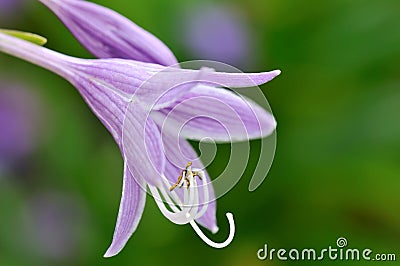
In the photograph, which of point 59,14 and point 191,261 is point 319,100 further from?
point 59,14

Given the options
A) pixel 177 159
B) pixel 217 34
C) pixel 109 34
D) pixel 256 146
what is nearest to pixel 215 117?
pixel 177 159

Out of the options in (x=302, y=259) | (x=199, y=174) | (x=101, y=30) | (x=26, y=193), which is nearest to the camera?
(x=199, y=174)

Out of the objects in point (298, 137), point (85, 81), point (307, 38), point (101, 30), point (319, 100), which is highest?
point (307, 38)

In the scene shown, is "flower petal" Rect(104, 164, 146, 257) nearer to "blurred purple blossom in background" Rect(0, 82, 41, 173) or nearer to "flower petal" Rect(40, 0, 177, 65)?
"flower petal" Rect(40, 0, 177, 65)

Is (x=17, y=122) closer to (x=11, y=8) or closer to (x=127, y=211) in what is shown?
(x=11, y=8)

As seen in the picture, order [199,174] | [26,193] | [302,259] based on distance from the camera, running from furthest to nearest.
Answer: [26,193] < [302,259] < [199,174]

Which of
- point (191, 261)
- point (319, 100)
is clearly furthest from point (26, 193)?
point (319, 100)

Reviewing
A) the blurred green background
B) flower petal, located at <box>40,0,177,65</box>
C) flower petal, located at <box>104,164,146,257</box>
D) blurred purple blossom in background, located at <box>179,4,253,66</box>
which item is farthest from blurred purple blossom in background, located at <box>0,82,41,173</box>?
flower petal, located at <box>104,164,146,257</box>
